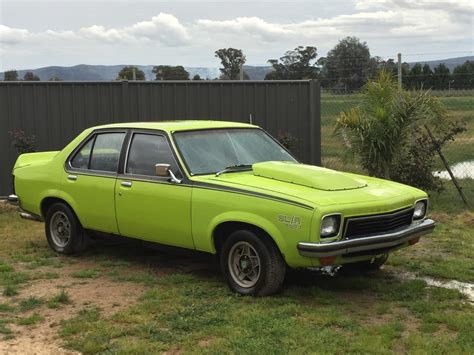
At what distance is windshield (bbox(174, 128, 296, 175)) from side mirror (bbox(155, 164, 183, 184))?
0.17 m

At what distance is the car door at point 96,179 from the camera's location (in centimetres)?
649

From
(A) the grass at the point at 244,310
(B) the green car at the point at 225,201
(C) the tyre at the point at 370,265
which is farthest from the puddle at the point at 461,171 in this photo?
(B) the green car at the point at 225,201

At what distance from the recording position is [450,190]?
11445mm

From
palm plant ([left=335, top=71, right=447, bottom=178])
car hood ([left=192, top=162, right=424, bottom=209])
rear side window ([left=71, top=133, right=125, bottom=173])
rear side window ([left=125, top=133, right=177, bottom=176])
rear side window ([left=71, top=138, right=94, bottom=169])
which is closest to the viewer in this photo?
car hood ([left=192, top=162, right=424, bottom=209])

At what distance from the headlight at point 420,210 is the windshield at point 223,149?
1.47 metres

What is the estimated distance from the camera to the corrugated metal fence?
10.9 metres

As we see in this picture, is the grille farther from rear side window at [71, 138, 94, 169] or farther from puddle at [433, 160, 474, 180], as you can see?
puddle at [433, 160, 474, 180]

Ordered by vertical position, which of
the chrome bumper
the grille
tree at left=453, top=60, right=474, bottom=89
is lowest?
the chrome bumper

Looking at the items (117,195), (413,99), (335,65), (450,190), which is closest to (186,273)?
(117,195)

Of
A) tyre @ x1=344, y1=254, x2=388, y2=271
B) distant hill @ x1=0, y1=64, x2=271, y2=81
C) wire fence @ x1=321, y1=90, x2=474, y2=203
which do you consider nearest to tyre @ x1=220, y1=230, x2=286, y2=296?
tyre @ x1=344, y1=254, x2=388, y2=271

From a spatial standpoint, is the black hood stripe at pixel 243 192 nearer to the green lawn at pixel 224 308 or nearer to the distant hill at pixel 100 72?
the green lawn at pixel 224 308

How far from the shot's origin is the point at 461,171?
1352 cm

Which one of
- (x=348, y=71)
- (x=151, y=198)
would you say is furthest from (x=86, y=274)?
(x=348, y=71)

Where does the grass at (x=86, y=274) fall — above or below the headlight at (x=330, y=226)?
below
